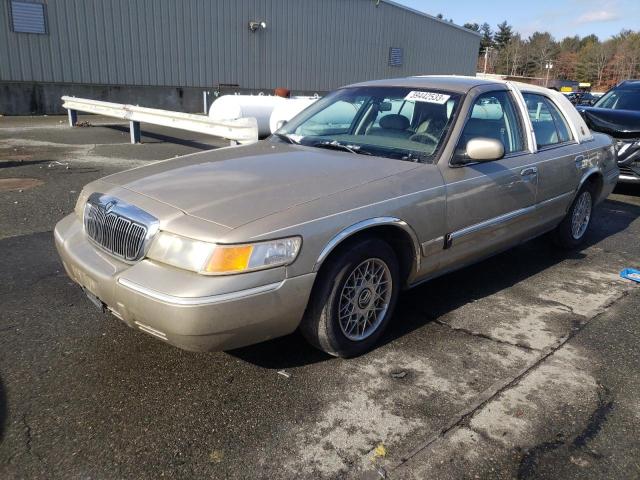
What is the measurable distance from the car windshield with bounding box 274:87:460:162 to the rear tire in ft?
7.17

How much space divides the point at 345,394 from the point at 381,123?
2092 mm

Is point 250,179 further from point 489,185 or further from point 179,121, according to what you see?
point 179,121

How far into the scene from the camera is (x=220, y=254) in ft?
8.25

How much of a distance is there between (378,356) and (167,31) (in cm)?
1901

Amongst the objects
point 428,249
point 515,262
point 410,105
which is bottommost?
point 515,262

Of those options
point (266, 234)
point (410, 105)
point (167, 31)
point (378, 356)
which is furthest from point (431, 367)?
point (167, 31)

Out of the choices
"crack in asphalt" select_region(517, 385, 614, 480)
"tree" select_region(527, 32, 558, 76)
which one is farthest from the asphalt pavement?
"tree" select_region(527, 32, 558, 76)

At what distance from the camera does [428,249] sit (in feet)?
11.3

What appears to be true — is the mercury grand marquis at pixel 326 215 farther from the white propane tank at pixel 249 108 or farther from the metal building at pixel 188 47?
the metal building at pixel 188 47

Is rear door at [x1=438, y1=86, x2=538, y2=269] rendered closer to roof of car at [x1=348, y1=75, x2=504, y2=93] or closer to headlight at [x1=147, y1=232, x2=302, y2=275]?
roof of car at [x1=348, y1=75, x2=504, y2=93]

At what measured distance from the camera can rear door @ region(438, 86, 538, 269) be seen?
3.59 m

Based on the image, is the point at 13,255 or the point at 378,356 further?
the point at 13,255

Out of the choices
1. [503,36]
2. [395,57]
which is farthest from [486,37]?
[395,57]

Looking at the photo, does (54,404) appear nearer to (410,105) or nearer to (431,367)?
(431,367)
